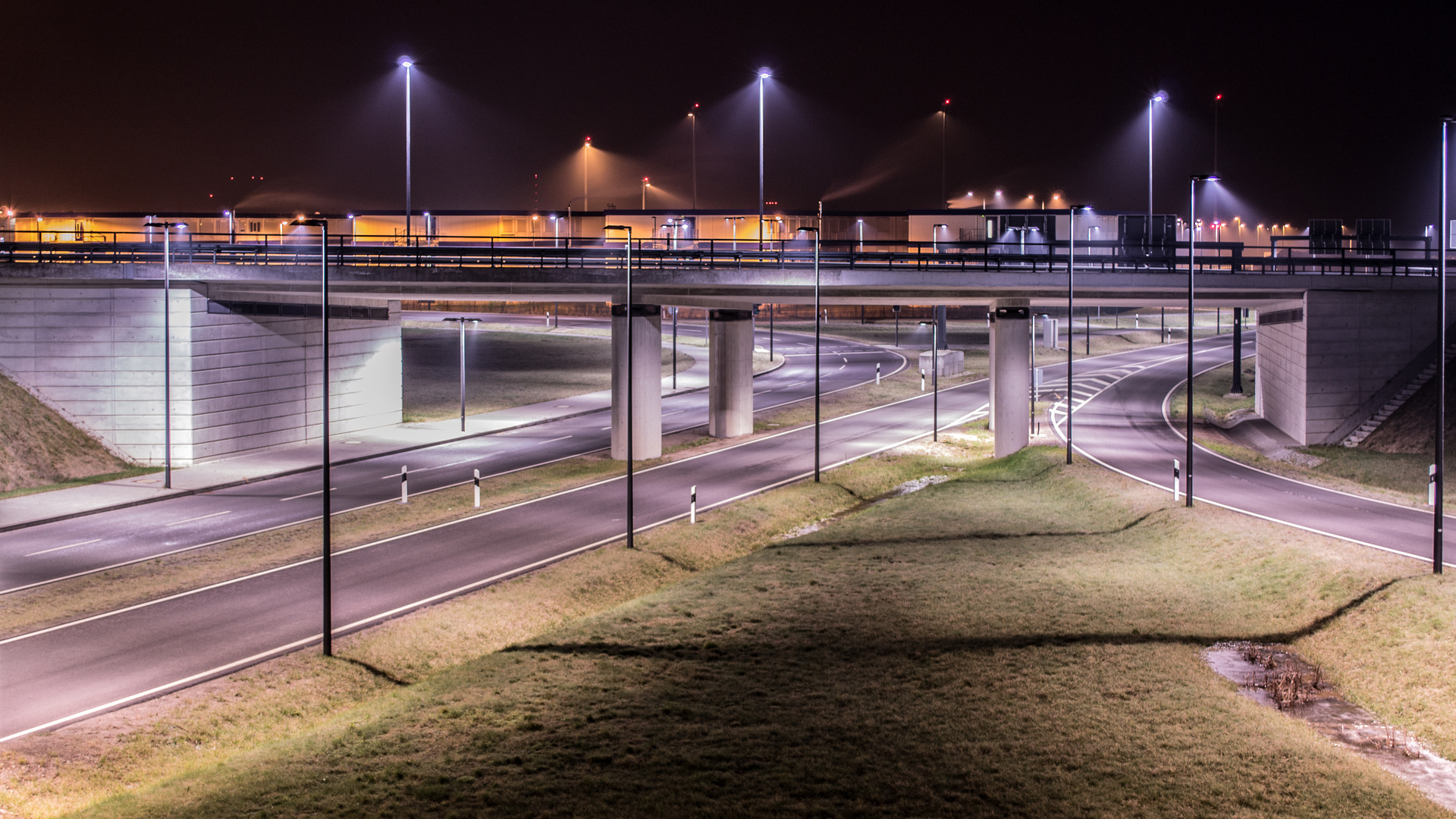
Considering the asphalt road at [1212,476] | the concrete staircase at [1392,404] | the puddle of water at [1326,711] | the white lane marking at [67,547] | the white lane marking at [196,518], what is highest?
the concrete staircase at [1392,404]

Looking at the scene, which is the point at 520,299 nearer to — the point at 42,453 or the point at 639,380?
the point at 639,380

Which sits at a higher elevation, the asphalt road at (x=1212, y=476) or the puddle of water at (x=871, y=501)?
the asphalt road at (x=1212, y=476)

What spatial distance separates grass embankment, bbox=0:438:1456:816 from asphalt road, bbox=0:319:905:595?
10642mm

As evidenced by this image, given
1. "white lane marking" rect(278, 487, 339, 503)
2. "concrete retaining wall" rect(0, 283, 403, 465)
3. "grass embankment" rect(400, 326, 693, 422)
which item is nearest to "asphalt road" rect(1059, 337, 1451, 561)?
"white lane marking" rect(278, 487, 339, 503)

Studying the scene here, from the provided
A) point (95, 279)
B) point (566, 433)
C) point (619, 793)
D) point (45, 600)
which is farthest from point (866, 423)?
point (619, 793)

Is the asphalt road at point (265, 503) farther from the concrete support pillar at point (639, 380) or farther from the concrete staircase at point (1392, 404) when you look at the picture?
the concrete staircase at point (1392, 404)

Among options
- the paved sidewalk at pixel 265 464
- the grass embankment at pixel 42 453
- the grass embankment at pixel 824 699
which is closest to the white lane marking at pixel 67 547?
the paved sidewalk at pixel 265 464

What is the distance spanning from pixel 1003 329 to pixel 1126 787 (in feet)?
111

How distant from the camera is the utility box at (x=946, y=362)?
73.6 metres

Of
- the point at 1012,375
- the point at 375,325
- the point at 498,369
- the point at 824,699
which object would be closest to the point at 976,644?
the point at 824,699

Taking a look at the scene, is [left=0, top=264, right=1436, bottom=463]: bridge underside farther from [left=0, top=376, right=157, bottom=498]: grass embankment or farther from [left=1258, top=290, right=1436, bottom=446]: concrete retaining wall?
[left=0, top=376, right=157, bottom=498]: grass embankment

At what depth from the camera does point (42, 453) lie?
123ft

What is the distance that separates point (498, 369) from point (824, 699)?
6513 cm

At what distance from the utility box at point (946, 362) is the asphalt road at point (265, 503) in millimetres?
20974
